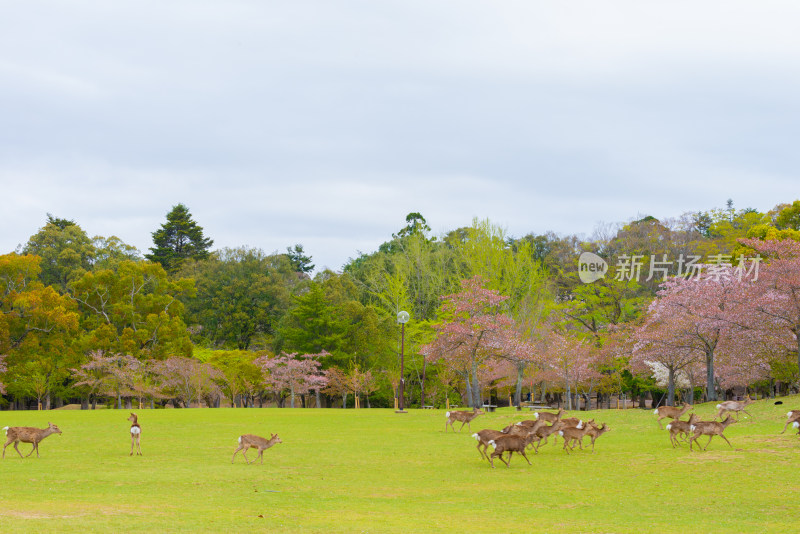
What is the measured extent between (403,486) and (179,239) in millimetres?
77967

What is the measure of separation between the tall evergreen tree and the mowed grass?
62.5m

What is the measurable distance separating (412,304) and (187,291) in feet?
68.0

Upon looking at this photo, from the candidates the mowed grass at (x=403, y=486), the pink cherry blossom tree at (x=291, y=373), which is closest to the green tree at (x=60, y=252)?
the pink cherry blossom tree at (x=291, y=373)

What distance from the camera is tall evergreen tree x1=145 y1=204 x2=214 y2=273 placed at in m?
83.6

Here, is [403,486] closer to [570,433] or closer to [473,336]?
[570,433]

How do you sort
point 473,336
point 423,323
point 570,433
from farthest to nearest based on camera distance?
point 423,323 → point 473,336 → point 570,433

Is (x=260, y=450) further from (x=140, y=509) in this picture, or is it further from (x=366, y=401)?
(x=366, y=401)

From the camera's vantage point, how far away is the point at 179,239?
86625 millimetres

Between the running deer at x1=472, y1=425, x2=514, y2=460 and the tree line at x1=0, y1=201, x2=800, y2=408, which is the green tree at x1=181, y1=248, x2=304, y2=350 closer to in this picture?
the tree line at x1=0, y1=201, x2=800, y2=408

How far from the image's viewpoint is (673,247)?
Result: 63.1 m

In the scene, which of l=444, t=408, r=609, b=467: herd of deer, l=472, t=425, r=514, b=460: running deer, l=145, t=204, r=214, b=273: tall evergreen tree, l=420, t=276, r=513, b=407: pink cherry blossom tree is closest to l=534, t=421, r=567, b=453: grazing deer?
l=444, t=408, r=609, b=467: herd of deer

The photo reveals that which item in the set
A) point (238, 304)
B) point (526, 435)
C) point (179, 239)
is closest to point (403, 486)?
point (526, 435)

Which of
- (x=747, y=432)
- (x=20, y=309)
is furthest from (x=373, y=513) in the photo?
(x=20, y=309)

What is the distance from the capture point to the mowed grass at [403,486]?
1017 centimetres
